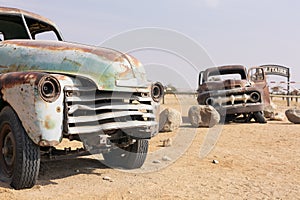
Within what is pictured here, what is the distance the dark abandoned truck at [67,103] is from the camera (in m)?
3.80

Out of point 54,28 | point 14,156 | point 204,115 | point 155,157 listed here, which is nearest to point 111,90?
point 14,156

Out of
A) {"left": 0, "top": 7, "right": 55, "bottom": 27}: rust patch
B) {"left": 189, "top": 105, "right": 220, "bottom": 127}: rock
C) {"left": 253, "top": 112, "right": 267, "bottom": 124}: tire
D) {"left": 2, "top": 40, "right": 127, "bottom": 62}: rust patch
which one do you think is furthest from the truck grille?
{"left": 253, "top": 112, "right": 267, "bottom": 124}: tire

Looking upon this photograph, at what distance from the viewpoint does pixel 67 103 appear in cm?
393

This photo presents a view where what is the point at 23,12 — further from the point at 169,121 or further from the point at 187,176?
the point at 169,121

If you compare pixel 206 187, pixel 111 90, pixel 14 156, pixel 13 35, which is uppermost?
pixel 13 35

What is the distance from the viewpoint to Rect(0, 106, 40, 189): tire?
3.81 m

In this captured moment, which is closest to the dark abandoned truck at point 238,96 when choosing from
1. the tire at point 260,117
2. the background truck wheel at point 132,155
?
the tire at point 260,117

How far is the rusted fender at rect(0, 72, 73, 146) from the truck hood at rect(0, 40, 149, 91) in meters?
0.46

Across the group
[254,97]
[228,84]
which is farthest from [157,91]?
[254,97]

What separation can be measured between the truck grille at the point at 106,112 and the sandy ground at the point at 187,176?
63cm

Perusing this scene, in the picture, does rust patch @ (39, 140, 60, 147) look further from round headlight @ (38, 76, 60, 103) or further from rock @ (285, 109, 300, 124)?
rock @ (285, 109, 300, 124)

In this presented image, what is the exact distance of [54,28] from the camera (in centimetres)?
632

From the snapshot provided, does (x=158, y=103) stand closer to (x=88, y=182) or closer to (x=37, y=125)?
(x=88, y=182)

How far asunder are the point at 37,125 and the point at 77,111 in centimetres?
49
